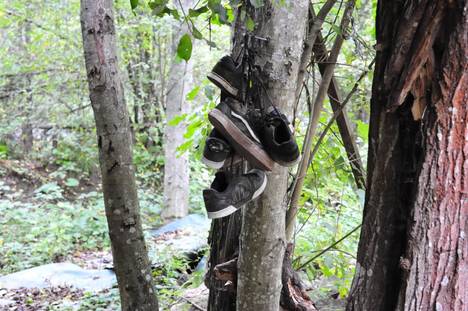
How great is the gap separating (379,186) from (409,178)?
0.10m

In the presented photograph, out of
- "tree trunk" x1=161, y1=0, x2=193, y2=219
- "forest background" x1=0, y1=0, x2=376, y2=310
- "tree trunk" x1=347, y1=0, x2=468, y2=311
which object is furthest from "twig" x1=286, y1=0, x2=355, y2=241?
"tree trunk" x1=161, y1=0, x2=193, y2=219

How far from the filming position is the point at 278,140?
4.61 feet

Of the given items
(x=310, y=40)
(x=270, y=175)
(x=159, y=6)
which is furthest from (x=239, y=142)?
(x=310, y=40)

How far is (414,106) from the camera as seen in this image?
1315 millimetres

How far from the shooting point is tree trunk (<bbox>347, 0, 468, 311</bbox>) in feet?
4.10

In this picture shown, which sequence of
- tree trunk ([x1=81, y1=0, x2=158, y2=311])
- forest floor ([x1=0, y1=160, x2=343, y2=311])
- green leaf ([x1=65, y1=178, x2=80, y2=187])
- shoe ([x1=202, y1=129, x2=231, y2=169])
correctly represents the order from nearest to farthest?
shoe ([x1=202, y1=129, x2=231, y2=169]) → tree trunk ([x1=81, y1=0, x2=158, y2=311]) → forest floor ([x1=0, y1=160, x2=343, y2=311]) → green leaf ([x1=65, y1=178, x2=80, y2=187])

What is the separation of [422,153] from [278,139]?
1.45ft

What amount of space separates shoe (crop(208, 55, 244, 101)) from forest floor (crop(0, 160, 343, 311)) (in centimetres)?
190

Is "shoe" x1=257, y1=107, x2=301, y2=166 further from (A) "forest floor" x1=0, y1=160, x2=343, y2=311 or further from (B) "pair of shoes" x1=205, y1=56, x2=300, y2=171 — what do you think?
(A) "forest floor" x1=0, y1=160, x2=343, y2=311

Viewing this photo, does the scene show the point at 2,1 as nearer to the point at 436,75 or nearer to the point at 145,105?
the point at 145,105

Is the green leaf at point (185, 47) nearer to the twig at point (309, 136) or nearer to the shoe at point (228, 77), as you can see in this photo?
the shoe at point (228, 77)

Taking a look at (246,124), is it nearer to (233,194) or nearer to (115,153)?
(233,194)

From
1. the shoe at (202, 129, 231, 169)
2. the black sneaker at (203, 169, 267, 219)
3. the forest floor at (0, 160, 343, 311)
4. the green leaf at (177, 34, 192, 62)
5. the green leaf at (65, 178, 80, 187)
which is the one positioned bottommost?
the forest floor at (0, 160, 343, 311)

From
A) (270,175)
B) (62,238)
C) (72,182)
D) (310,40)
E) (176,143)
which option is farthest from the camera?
(72,182)
